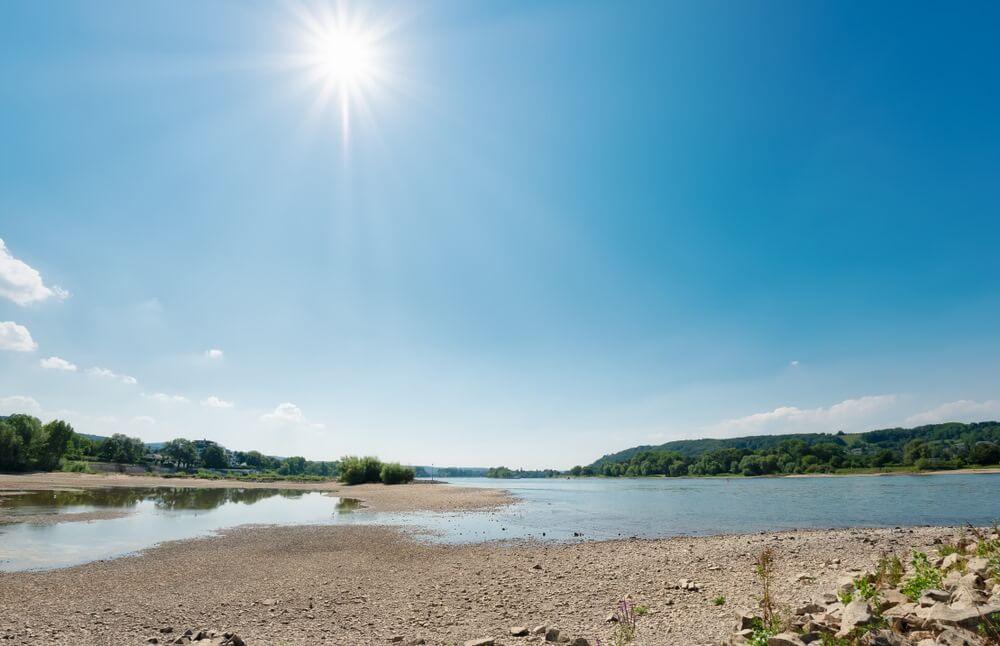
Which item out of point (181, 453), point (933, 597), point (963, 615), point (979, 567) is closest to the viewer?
point (963, 615)

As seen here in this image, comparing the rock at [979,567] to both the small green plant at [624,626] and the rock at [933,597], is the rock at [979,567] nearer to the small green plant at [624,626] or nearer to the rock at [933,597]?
the rock at [933,597]

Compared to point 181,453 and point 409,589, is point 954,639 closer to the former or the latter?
point 409,589

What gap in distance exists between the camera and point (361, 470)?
94.9m

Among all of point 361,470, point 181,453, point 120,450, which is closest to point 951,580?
point 361,470

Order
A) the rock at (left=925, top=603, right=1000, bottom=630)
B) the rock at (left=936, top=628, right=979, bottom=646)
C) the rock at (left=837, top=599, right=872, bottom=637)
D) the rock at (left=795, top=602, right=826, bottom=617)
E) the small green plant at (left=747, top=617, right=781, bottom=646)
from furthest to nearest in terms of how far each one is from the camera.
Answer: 1. the rock at (left=795, top=602, right=826, bottom=617)
2. the small green plant at (left=747, top=617, right=781, bottom=646)
3. the rock at (left=837, top=599, right=872, bottom=637)
4. the rock at (left=925, top=603, right=1000, bottom=630)
5. the rock at (left=936, top=628, right=979, bottom=646)

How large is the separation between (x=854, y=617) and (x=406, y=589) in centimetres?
1255

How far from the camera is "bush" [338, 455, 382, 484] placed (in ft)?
312

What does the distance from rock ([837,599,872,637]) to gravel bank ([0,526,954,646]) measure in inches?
95.0

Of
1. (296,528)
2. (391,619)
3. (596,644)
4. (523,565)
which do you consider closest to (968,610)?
(596,644)

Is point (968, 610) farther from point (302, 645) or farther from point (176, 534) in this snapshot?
point (176, 534)

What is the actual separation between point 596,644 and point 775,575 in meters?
9.36

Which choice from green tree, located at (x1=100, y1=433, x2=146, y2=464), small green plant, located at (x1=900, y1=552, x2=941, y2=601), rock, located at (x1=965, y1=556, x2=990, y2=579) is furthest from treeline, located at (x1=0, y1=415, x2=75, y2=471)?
rock, located at (x1=965, y1=556, x2=990, y2=579)

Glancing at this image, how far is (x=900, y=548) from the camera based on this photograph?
20.8 meters

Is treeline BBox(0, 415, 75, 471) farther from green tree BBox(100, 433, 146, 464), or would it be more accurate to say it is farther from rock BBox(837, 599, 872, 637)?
rock BBox(837, 599, 872, 637)
